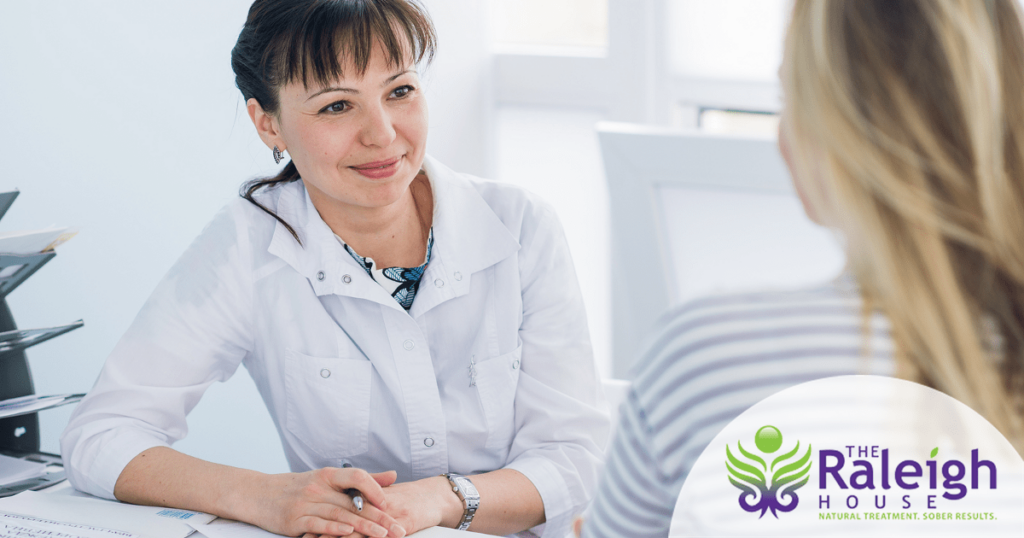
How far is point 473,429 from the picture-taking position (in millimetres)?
1352

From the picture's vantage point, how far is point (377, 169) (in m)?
1.34

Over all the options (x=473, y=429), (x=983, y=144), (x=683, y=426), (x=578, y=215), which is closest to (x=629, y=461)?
(x=683, y=426)

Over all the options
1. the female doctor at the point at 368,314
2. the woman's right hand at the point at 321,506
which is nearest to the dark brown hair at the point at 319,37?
the female doctor at the point at 368,314

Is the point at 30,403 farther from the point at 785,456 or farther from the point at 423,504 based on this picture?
the point at 785,456

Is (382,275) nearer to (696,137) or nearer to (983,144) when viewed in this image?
(696,137)

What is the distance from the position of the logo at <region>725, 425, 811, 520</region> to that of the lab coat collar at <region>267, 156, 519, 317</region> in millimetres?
714

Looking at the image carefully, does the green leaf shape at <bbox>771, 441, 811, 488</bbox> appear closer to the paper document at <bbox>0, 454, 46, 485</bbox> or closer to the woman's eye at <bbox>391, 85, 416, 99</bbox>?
the woman's eye at <bbox>391, 85, 416, 99</bbox>

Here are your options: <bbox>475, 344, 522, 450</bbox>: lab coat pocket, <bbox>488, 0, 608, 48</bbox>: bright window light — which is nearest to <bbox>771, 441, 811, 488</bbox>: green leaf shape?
<bbox>475, 344, 522, 450</bbox>: lab coat pocket

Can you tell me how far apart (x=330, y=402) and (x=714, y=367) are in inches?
31.2

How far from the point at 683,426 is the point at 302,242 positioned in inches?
32.8

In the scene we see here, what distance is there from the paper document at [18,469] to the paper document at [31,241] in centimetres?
32

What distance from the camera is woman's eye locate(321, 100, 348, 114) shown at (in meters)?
1.32

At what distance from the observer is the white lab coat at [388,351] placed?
1298mm

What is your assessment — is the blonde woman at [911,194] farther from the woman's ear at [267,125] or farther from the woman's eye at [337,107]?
the woman's ear at [267,125]
